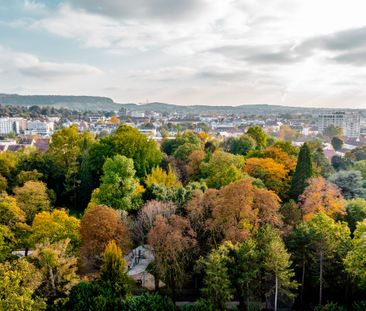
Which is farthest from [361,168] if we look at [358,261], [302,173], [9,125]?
[9,125]

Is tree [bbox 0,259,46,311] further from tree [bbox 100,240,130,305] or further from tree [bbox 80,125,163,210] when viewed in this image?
Result: tree [bbox 80,125,163,210]

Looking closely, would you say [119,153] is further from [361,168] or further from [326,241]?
[361,168]

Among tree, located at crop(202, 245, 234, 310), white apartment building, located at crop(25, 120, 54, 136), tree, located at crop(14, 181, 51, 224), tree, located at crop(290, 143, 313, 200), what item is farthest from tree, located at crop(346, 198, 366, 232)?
white apartment building, located at crop(25, 120, 54, 136)

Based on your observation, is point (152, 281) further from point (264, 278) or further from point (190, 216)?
point (264, 278)

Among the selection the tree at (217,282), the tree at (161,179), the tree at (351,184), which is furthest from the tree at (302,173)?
the tree at (217,282)

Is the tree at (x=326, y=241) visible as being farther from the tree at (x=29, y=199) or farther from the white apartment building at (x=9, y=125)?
the white apartment building at (x=9, y=125)

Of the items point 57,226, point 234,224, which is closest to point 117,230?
point 57,226

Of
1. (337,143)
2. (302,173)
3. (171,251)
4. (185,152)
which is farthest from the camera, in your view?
(337,143)
